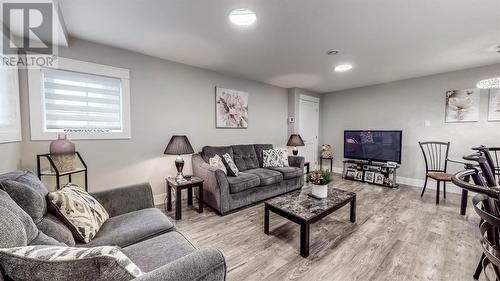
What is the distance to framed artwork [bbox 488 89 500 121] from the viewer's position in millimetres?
3297

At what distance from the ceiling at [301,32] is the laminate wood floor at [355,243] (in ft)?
7.49

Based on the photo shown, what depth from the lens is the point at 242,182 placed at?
2867 millimetres

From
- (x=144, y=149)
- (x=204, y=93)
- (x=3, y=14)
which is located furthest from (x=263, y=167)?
(x=3, y=14)

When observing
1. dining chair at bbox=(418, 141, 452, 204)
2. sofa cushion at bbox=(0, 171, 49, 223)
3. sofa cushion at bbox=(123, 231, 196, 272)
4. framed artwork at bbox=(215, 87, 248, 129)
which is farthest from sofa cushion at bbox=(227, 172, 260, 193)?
dining chair at bbox=(418, 141, 452, 204)

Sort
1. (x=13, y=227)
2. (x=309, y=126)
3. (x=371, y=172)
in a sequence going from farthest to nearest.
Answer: (x=309, y=126), (x=371, y=172), (x=13, y=227)

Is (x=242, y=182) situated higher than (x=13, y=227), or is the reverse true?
(x=13, y=227)

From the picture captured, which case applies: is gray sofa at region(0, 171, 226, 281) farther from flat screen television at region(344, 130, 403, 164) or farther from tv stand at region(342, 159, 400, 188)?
flat screen television at region(344, 130, 403, 164)

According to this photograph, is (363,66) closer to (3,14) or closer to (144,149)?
(144,149)

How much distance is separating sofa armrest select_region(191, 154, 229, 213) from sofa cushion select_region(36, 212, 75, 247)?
161cm

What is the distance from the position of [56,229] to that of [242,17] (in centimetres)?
219

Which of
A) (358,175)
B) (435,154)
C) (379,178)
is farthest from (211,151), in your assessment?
(435,154)

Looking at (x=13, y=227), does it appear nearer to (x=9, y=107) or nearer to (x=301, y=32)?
(x=9, y=107)

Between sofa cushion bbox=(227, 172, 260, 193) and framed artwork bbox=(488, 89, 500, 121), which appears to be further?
framed artwork bbox=(488, 89, 500, 121)

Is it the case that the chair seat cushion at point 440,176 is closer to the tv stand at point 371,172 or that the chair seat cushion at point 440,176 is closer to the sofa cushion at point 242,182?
the tv stand at point 371,172
